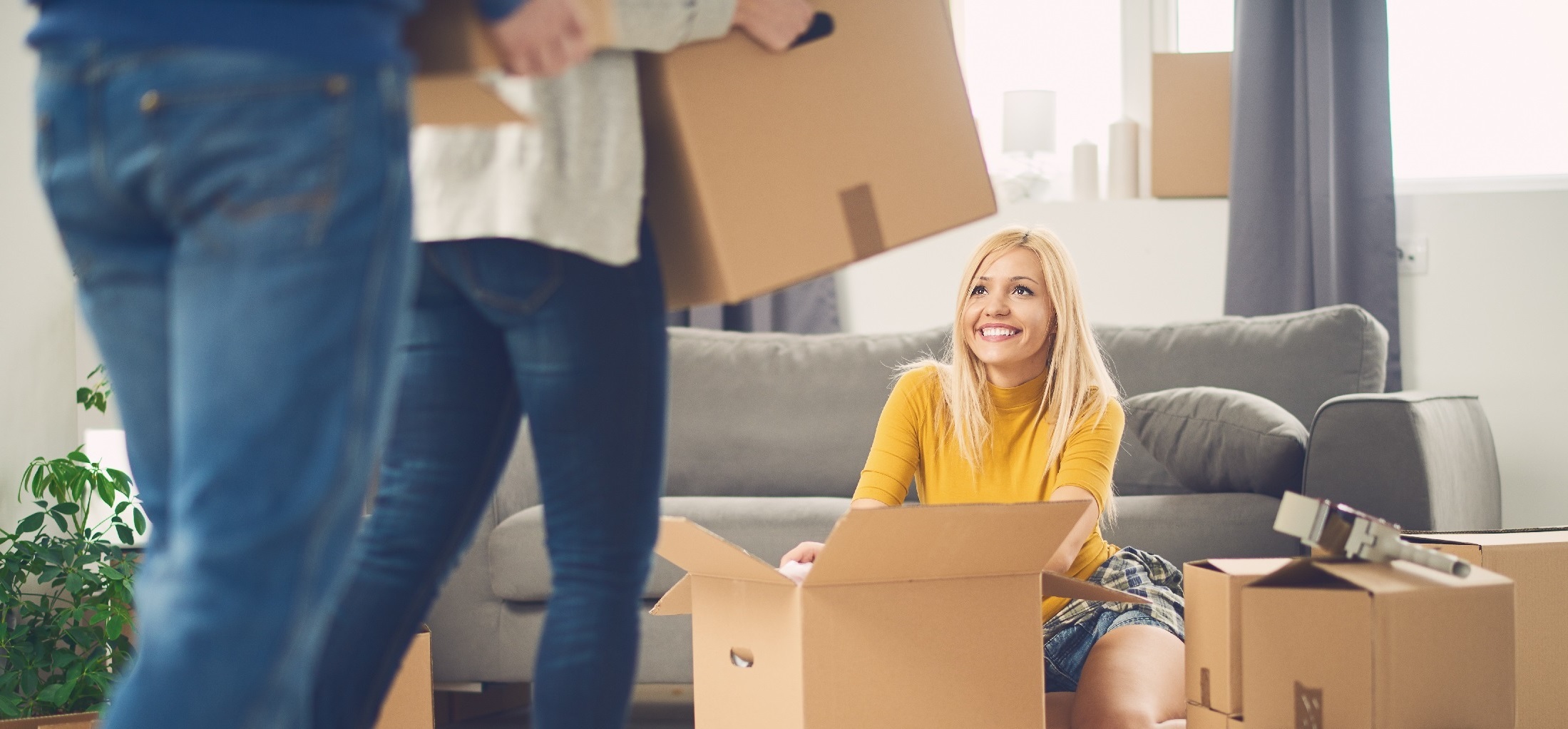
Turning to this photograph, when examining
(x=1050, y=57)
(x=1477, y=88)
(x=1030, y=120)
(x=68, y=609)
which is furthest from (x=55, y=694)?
(x=1477, y=88)

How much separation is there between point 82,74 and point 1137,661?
121 centimetres

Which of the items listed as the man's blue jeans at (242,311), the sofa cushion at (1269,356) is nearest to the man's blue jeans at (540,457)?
the man's blue jeans at (242,311)

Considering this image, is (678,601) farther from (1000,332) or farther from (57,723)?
(57,723)

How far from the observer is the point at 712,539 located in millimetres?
1146

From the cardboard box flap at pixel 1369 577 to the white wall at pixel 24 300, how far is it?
2.54 metres

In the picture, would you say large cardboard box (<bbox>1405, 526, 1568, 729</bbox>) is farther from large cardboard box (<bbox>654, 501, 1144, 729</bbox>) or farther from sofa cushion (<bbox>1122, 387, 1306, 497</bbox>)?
sofa cushion (<bbox>1122, 387, 1306, 497</bbox>)

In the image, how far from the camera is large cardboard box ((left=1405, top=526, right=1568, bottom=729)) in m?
1.31

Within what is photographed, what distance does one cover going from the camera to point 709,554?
119cm

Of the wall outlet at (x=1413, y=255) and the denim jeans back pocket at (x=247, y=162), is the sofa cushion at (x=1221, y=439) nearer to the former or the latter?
the wall outlet at (x=1413, y=255)

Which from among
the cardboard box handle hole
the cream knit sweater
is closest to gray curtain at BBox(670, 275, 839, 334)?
the cardboard box handle hole

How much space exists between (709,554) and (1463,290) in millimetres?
2758

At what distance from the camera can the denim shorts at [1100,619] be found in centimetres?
149

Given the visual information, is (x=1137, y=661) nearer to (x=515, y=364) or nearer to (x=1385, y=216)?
(x=515, y=364)

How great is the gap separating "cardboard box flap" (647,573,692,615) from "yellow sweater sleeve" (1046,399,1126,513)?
20.4 inches
